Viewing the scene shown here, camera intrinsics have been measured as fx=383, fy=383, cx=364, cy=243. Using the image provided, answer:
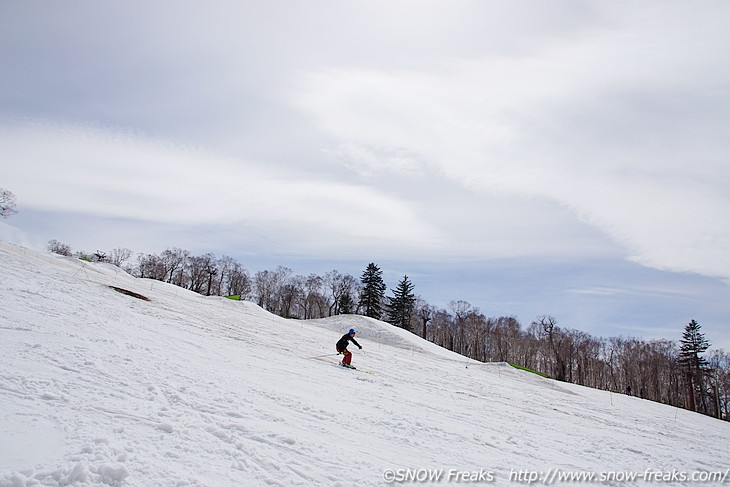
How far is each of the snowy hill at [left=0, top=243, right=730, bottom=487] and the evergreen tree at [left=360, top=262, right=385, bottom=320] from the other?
44.9m

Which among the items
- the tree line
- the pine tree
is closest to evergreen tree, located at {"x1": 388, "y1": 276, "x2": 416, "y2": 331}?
the tree line

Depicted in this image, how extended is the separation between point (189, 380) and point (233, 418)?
7.96 ft

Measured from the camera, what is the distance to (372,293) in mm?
61875

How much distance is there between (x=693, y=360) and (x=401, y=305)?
139 feet

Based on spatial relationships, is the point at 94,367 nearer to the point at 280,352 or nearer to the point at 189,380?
the point at 189,380

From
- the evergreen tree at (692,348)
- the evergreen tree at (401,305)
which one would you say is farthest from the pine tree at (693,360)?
the evergreen tree at (401,305)

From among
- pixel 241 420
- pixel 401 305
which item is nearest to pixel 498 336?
pixel 401 305

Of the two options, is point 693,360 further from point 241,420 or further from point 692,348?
point 241,420

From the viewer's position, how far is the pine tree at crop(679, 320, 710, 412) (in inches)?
2126

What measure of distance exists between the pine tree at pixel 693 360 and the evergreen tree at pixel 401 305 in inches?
1583

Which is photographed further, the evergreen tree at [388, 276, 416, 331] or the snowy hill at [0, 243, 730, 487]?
the evergreen tree at [388, 276, 416, 331]

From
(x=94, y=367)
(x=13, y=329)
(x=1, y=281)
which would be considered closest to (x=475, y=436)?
(x=94, y=367)

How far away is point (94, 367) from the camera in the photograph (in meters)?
7.86

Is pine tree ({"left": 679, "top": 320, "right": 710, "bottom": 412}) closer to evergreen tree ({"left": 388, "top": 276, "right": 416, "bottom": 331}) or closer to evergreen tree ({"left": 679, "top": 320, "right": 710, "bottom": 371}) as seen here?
evergreen tree ({"left": 679, "top": 320, "right": 710, "bottom": 371})
